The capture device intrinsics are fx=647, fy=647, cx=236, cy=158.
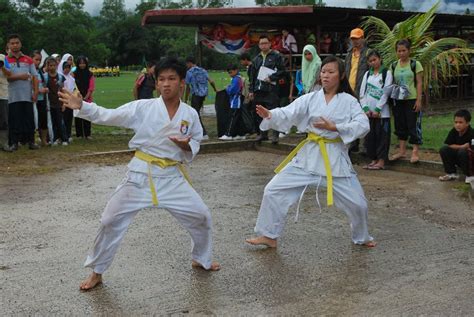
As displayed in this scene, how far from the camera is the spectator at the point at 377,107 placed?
9234mm

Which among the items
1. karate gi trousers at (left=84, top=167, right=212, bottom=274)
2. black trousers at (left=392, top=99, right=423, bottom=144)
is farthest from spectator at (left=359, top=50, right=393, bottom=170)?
karate gi trousers at (left=84, top=167, right=212, bottom=274)

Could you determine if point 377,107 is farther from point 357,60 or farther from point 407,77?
point 357,60

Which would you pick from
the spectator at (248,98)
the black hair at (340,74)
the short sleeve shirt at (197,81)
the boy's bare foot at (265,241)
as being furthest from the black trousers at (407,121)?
the short sleeve shirt at (197,81)

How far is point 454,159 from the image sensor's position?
8.47 m

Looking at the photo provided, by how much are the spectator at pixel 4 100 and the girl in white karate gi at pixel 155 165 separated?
6.60 metres

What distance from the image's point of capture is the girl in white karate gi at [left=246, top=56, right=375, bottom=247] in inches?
223

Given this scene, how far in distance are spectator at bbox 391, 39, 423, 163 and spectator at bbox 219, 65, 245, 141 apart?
376 cm

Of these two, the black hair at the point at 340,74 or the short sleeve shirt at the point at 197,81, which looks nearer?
the black hair at the point at 340,74

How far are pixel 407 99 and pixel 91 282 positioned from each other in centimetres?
601

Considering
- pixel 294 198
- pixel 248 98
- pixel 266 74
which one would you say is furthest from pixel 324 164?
pixel 248 98

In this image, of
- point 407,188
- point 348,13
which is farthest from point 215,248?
point 348,13

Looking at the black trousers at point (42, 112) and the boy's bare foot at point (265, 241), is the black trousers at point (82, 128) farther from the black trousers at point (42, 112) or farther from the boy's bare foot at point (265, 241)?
the boy's bare foot at point (265, 241)

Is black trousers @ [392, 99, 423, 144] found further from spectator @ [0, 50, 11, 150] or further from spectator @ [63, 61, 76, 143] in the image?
spectator @ [0, 50, 11, 150]

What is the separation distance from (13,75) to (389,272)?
7.92 metres
